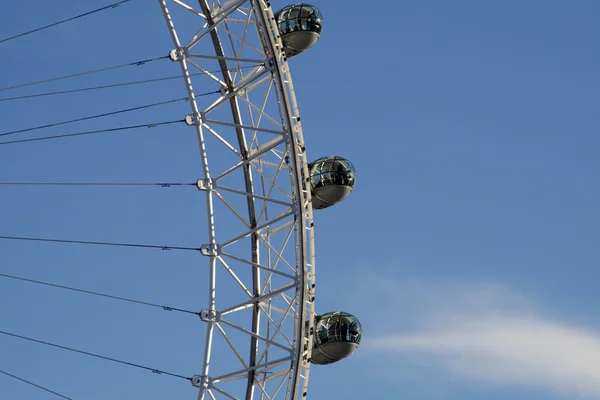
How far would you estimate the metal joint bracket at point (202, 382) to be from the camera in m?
30.3

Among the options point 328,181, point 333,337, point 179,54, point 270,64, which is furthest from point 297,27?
point 333,337

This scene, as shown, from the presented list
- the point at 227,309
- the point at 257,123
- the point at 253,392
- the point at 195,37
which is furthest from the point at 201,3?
the point at 253,392

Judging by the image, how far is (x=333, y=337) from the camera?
99.9 ft

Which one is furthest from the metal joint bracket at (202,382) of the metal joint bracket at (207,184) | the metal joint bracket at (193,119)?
the metal joint bracket at (193,119)

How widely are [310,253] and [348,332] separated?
2142mm

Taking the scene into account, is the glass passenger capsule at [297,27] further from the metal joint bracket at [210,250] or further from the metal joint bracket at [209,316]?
the metal joint bracket at [209,316]

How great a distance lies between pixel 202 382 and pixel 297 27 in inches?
348

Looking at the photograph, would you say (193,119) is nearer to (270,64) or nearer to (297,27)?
(270,64)

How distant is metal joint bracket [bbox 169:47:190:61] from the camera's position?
30969mm

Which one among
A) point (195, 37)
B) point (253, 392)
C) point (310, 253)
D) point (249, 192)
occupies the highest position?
point (195, 37)

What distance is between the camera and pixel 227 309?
3123 cm

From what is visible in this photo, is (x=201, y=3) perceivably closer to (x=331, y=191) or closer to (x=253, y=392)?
(x=331, y=191)

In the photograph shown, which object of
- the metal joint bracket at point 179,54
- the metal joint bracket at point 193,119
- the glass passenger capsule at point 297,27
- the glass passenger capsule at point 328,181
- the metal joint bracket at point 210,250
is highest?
the glass passenger capsule at point 297,27

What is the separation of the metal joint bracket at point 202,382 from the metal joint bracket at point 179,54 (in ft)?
25.1
